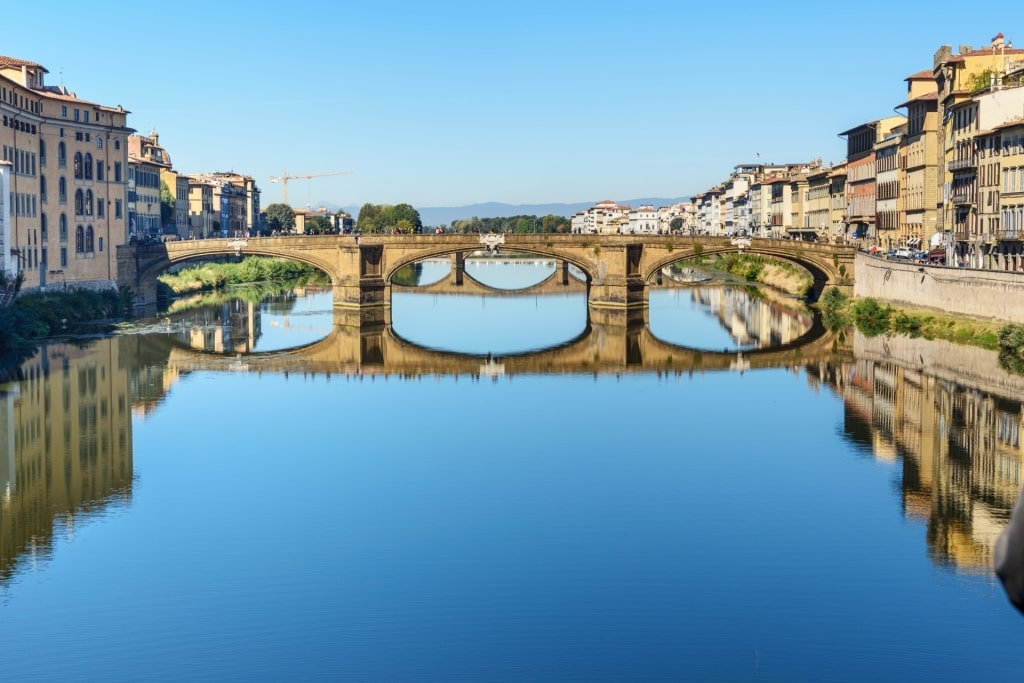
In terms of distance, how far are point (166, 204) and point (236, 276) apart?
60.4 feet

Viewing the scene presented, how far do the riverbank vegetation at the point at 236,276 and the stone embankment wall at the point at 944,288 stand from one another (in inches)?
1354

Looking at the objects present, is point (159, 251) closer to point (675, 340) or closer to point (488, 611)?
point (675, 340)

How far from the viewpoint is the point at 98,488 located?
2519cm

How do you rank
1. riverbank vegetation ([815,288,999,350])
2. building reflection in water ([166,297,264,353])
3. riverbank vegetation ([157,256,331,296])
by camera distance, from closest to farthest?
riverbank vegetation ([815,288,999,350]) → building reflection in water ([166,297,264,353]) → riverbank vegetation ([157,256,331,296])

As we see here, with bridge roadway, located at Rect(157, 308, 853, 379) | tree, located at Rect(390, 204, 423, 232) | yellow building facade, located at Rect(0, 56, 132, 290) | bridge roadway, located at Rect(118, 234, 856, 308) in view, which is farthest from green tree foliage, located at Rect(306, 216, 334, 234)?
bridge roadway, located at Rect(157, 308, 853, 379)

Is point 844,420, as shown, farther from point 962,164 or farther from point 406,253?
point 406,253

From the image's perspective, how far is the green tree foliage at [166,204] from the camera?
104938 mm

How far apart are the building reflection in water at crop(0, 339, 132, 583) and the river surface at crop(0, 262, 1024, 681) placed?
0.33ft

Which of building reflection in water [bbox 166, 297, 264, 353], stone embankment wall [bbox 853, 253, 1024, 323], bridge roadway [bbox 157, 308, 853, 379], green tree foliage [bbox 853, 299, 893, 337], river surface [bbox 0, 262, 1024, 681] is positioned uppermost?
stone embankment wall [bbox 853, 253, 1024, 323]

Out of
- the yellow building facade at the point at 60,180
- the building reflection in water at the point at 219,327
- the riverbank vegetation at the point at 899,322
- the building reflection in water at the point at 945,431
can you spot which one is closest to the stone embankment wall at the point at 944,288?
the riverbank vegetation at the point at 899,322

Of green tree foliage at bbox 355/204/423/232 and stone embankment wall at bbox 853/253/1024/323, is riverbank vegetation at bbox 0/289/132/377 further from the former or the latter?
green tree foliage at bbox 355/204/423/232

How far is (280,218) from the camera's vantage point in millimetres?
167500

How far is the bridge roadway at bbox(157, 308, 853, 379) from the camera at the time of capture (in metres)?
44.4

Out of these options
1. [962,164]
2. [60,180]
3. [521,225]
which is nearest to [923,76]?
[962,164]
